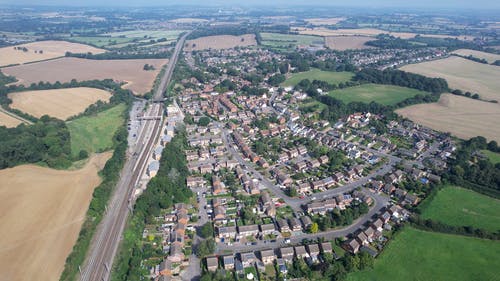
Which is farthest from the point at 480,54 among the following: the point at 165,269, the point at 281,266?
the point at 165,269

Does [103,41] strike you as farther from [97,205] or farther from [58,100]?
[97,205]

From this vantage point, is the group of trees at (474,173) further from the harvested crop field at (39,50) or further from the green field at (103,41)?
the green field at (103,41)

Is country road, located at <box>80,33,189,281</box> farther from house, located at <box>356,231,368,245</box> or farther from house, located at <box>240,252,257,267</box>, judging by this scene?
house, located at <box>356,231,368,245</box>

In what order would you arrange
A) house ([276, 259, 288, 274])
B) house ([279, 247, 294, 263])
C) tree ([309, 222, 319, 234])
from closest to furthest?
house ([276, 259, 288, 274])
house ([279, 247, 294, 263])
tree ([309, 222, 319, 234])

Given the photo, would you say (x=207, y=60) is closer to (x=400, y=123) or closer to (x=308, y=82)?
(x=308, y=82)

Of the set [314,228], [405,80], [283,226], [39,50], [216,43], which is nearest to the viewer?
[314,228]

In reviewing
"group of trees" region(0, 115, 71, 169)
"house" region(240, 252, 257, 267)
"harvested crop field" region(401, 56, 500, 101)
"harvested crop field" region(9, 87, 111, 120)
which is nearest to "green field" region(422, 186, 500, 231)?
"house" region(240, 252, 257, 267)
